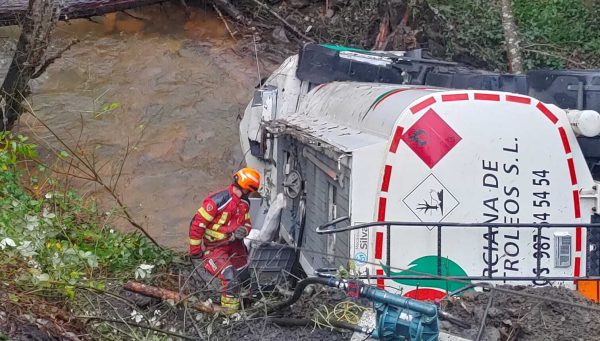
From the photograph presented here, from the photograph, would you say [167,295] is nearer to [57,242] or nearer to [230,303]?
[230,303]

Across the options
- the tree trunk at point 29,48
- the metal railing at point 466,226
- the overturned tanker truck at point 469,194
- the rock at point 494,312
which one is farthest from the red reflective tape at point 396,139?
the tree trunk at point 29,48

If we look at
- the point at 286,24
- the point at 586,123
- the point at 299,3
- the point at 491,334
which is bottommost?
the point at 286,24

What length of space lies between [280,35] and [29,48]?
684 centimetres

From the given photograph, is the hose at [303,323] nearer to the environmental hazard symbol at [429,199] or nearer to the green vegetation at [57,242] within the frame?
the environmental hazard symbol at [429,199]

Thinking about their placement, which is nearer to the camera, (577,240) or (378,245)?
(378,245)

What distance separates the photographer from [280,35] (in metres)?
15.7

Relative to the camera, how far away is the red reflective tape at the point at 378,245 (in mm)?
5090

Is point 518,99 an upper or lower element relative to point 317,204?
upper

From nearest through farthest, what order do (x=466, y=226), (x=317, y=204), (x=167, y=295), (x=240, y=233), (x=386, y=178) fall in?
(x=466, y=226) < (x=386, y=178) < (x=167, y=295) < (x=317, y=204) < (x=240, y=233)

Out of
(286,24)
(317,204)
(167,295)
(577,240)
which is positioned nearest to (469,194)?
(577,240)

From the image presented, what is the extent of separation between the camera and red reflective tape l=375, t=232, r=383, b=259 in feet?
16.7

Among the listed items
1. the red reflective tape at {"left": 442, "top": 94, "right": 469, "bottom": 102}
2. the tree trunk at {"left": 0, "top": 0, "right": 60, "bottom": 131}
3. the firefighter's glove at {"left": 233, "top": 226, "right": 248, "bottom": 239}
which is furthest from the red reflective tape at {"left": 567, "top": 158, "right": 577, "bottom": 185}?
the tree trunk at {"left": 0, "top": 0, "right": 60, "bottom": 131}

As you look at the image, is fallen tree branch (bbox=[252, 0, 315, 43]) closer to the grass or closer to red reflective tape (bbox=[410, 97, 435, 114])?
the grass

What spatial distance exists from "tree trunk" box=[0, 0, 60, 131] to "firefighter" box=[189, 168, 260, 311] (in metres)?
3.30
